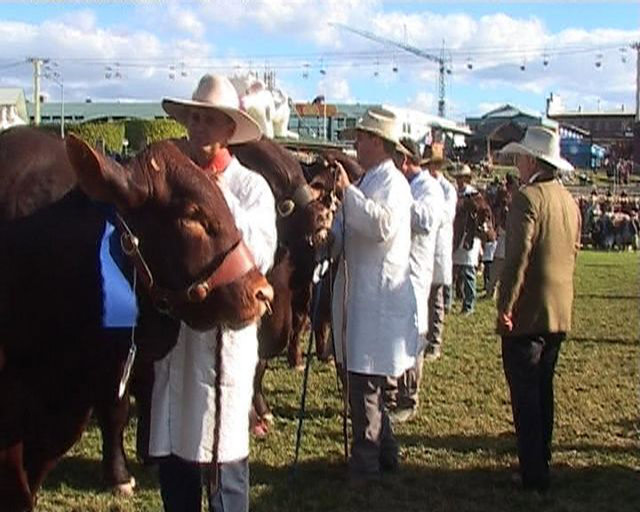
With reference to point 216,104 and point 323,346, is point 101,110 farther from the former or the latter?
point 216,104

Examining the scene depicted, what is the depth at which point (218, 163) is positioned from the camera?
4305mm

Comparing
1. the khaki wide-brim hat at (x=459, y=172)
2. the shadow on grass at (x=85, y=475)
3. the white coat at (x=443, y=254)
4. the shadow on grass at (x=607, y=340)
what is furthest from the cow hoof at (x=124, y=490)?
the khaki wide-brim hat at (x=459, y=172)

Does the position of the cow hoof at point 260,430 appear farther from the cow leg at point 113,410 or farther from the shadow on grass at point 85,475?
the cow leg at point 113,410

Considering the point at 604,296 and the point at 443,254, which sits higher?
the point at 443,254

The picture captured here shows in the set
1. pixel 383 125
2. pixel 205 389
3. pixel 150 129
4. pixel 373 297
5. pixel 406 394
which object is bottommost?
pixel 406 394

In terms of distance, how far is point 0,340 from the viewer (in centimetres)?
414

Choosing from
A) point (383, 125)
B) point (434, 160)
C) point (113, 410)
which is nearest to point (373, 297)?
point (383, 125)

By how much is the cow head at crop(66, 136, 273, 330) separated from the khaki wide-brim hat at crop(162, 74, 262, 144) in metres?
0.59

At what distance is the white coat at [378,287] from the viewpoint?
20.5ft

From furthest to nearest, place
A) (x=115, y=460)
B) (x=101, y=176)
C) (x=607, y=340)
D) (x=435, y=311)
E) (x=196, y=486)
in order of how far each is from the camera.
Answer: (x=607, y=340) → (x=435, y=311) → (x=115, y=460) → (x=196, y=486) → (x=101, y=176)

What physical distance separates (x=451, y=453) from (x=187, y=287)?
4.11m

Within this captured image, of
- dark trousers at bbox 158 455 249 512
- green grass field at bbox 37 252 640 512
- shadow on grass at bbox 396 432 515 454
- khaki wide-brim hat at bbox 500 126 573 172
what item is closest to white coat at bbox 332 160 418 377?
khaki wide-brim hat at bbox 500 126 573 172

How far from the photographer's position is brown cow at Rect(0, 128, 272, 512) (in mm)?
3648

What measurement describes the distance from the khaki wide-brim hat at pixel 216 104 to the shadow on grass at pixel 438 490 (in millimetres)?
2610
